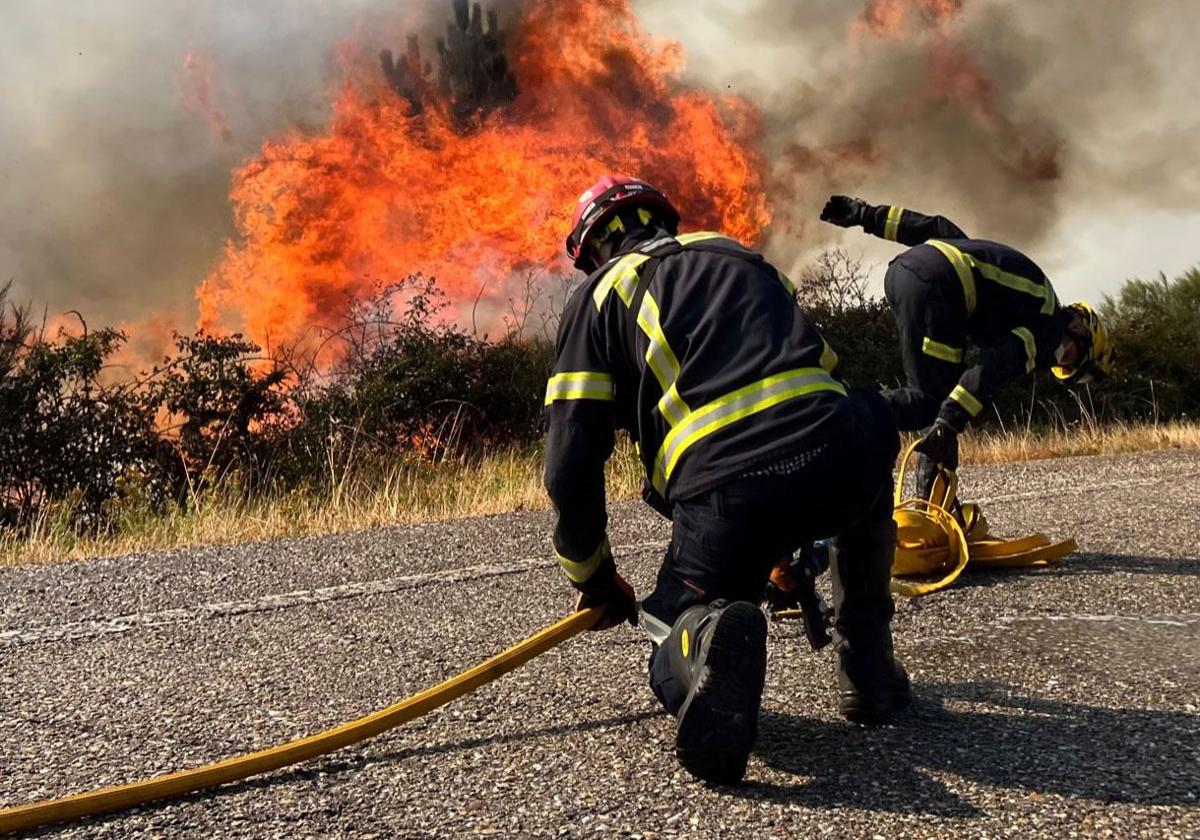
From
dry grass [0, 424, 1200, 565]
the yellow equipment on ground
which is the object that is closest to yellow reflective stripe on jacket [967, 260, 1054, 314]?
the yellow equipment on ground

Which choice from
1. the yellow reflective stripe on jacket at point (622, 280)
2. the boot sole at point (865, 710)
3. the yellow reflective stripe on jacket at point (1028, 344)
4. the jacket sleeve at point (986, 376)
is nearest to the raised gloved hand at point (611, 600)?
the boot sole at point (865, 710)

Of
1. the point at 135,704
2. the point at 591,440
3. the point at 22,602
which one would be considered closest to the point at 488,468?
the point at 22,602

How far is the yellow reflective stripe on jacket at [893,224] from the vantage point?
569 cm

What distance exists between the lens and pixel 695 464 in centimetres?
269

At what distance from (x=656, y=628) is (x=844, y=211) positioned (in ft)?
11.8

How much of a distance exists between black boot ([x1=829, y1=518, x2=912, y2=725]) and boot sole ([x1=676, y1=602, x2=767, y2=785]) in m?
0.59

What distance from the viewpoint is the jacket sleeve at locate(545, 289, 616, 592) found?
9.32 ft

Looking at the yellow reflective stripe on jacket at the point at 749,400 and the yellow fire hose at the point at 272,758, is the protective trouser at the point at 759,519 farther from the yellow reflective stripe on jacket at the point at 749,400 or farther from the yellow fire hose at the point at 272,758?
the yellow fire hose at the point at 272,758

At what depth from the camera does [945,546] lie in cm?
479

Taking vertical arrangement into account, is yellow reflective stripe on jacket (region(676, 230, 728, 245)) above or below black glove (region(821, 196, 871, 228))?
below

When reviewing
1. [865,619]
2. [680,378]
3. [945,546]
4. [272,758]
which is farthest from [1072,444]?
[272,758]

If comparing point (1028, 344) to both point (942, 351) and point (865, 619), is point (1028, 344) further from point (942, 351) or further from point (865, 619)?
point (865, 619)

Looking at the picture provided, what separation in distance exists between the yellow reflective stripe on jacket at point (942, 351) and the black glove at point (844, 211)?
0.90 m

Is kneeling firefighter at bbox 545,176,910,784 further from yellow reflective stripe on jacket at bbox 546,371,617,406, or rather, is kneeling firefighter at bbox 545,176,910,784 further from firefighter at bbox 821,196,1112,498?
firefighter at bbox 821,196,1112,498
